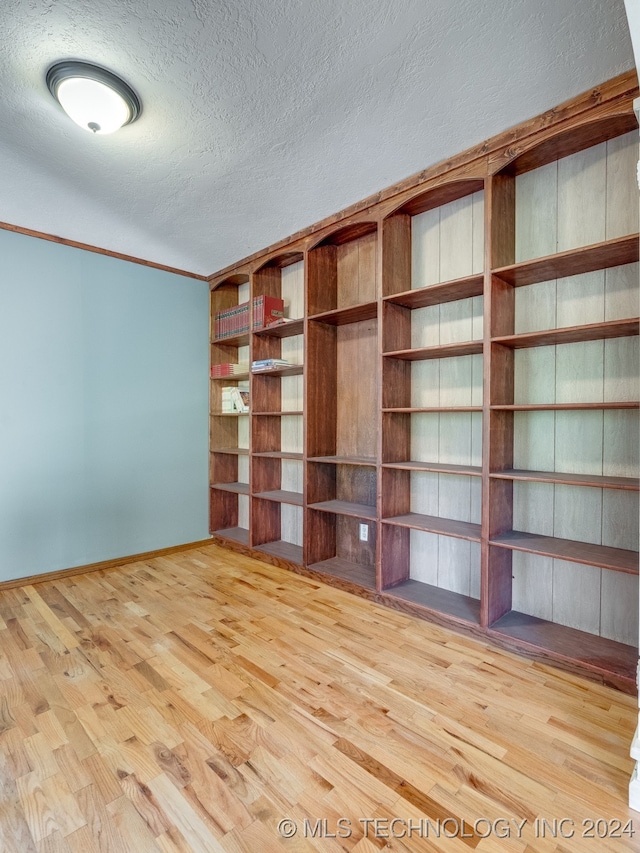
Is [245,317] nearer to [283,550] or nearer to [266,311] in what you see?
[266,311]

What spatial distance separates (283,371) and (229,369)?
0.67m

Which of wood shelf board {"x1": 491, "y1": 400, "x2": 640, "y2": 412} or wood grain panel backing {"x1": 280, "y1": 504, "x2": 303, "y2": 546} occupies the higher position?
wood shelf board {"x1": 491, "y1": 400, "x2": 640, "y2": 412}

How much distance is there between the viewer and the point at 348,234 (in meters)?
2.98

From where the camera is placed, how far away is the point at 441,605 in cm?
234

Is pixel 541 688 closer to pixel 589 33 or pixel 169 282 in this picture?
pixel 589 33

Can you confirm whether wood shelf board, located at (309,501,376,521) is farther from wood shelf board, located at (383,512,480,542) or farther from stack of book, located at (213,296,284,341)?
stack of book, located at (213,296,284,341)

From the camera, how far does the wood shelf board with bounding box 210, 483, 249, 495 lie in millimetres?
3693

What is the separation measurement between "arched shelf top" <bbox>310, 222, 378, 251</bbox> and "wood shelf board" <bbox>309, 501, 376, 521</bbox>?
1.83 m

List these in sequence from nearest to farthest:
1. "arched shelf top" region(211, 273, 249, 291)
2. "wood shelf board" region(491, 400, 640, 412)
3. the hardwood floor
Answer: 1. the hardwood floor
2. "wood shelf board" region(491, 400, 640, 412)
3. "arched shelf top" region(211, 273, 249, 291)

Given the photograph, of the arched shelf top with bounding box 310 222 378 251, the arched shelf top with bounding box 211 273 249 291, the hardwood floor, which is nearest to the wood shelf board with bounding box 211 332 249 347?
the arched shelf top with bounding box 211 273 249 291

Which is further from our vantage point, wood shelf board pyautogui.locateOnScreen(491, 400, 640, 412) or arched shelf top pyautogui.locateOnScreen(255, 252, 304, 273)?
arched shelf top pyautogui.locateOnScreen(255, 252, 304, 273)

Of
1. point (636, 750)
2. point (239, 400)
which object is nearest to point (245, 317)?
point (239, 400)

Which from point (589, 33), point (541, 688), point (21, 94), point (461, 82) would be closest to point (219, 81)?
point (21, 94)

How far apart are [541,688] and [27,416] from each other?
11.2 ft
